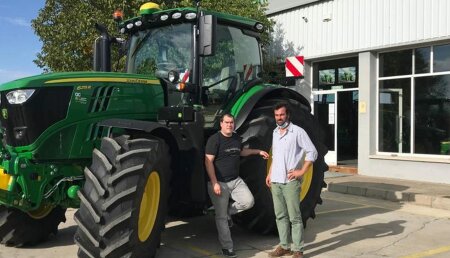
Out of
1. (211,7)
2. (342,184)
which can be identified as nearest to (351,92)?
(342,184)

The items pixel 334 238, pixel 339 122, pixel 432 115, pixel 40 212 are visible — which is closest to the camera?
pixel 40 212

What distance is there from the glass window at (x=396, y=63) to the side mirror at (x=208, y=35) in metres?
7.83

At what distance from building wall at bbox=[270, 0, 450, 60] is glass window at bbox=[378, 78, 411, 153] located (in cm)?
106

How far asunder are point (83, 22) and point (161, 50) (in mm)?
6141

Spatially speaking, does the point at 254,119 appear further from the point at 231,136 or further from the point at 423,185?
the point at 423,185

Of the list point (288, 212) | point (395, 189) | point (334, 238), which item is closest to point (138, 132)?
point (288, 212)

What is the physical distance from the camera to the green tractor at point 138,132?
4.61 m

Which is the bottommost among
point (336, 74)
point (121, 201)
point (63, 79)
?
point (121, 201)

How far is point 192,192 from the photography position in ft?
17.8

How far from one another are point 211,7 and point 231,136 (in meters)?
6.97

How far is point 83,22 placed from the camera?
37.9 feet

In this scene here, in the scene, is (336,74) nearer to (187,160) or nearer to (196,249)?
(196,249)

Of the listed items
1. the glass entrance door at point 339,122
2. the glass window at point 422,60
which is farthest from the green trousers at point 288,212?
the glass entrance door at point 339,122

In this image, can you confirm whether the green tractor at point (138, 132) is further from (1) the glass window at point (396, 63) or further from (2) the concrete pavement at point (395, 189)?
(1) the glass window at point (396, 63)
